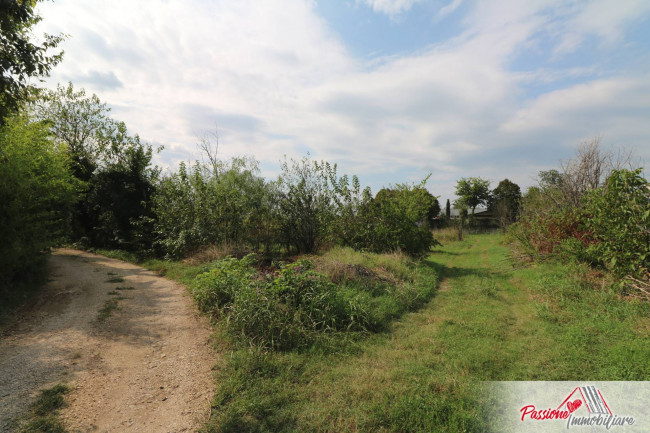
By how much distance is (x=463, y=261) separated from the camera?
1309 centimetres

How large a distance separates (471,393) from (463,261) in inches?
426

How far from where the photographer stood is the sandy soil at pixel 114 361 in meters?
2.97

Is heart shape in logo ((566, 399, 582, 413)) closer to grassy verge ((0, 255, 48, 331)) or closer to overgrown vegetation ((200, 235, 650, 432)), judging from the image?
overgrown vegetation ((200, 235, 650, 432))

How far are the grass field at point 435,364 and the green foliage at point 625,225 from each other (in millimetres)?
627

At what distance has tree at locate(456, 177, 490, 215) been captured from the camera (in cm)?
3538

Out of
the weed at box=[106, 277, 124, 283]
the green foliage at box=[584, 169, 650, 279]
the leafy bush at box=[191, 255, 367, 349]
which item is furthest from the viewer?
the weed at box=[106, 277, 124, 283]

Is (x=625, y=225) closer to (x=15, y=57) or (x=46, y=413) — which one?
(x=46, y=413)

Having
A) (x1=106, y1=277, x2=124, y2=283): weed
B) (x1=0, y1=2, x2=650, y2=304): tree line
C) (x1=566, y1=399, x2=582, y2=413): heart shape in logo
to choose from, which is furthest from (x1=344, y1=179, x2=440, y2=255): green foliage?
(x1=566, y1=399, x2=582, y2=413): heart shape in logo

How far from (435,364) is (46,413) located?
14.0 ft

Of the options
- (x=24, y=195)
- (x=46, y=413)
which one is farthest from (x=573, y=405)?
(x=24, y=195)

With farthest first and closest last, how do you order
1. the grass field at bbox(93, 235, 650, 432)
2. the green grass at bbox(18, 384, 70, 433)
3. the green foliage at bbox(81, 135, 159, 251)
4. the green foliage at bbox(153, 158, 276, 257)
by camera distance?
1. the green foliage at bbox(81, 135, 159, 251)
2. the green foliage at bbox(153, 158, 276, 257)
3. the grass field at bbox(93, 235, 650, 432)
4. the green grass at bbox(18, 384, 70, 433)

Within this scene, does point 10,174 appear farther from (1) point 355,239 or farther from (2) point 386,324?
(1) point 355,239

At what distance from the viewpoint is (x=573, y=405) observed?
10.0 ft

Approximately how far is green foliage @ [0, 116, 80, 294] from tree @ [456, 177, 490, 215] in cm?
3619
